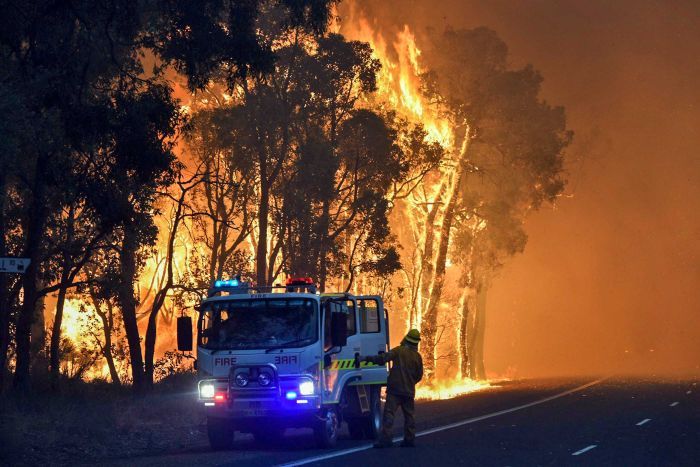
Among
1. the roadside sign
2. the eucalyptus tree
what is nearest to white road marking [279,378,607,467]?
the roadside sign

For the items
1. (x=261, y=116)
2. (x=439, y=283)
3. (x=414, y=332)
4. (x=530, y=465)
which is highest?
(x=261, y=116)

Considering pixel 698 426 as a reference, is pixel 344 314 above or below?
above

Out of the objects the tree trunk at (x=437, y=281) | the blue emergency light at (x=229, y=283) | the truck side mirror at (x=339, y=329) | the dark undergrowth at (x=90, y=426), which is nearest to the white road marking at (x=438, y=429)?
the truck side mirror at (x=339, y=329)

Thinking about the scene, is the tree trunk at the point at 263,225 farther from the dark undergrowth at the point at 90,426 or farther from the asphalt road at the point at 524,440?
the dark undergrowth at the point at 90,426

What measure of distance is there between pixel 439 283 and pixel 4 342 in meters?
34.8

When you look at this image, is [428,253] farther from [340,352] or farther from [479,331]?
[340,352]

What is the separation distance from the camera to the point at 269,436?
24.6 meters

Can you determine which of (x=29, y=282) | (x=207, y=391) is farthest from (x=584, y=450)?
(x=29, y=282)

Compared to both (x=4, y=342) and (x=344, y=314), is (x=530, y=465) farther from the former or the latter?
(x=4, y=342)

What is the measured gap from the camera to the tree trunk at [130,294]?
110 ft

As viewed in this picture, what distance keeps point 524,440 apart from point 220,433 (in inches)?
225

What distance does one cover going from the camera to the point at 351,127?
47.2 meters

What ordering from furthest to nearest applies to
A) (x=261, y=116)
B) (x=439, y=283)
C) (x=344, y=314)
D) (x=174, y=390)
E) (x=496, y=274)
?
(x=496, y=274) → (x=439, y=283) → (x=261, y=116) → (x=174, y=390) → (x=344, y=314)

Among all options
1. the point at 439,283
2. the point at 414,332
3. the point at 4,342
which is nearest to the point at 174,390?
the point at 4,342
